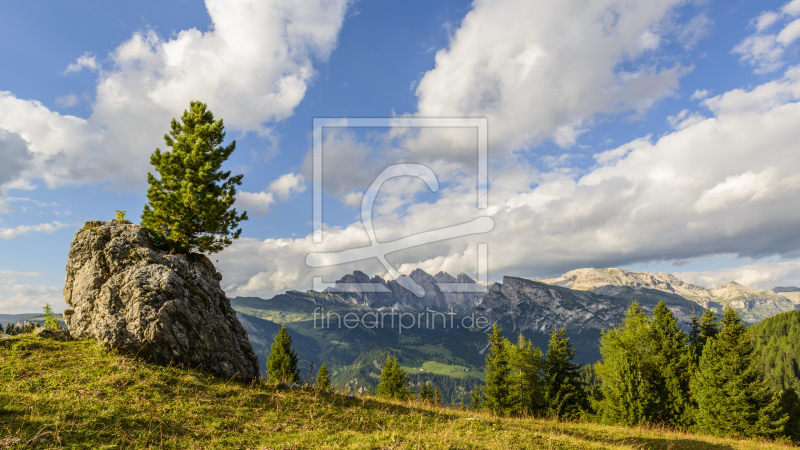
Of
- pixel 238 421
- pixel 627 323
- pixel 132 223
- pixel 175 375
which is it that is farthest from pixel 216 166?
pixel 627 323

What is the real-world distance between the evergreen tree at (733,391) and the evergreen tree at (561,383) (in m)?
12.0

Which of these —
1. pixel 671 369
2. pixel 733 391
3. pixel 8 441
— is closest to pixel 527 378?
pixel 671 369

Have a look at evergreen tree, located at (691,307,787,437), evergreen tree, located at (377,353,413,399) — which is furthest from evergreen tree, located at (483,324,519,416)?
evergreen tree, located at (691,307,787,437)

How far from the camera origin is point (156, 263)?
62.2ft

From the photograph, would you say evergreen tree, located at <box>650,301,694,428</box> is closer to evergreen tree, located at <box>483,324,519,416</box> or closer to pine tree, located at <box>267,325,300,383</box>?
evergreen tree, located at <box>483,324,519,416</box>

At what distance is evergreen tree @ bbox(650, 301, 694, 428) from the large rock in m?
41.6

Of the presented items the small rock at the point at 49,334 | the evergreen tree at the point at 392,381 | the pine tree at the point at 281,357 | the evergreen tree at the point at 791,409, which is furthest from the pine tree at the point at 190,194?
the evergreen tree at the point at 791,409

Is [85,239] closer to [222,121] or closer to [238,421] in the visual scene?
[222,121]

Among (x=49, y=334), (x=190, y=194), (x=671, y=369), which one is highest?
(x=190, y=194)

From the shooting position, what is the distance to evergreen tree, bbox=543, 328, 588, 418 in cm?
4084

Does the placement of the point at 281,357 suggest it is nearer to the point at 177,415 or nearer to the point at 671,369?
the point at 177,415

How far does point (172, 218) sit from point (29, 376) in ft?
37.1

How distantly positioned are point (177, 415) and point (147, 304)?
777 cm

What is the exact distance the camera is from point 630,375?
3256 cm
